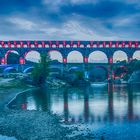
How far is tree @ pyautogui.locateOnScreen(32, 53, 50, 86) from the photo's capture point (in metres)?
96.3

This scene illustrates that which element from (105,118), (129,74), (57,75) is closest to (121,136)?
(105,118)

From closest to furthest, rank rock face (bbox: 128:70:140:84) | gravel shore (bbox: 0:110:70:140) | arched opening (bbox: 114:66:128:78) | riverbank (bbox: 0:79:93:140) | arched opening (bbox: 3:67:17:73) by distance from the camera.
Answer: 1. riverbank (bbox: 0:79:93:140)
2. gravel shore (bbox: 0:110:70:140)
3. arched opening (bbox: 3:67:17:73)
4. rock face (bbox: 128:70:140:84)
5. arched opening (bbox: 114:66:128:78)

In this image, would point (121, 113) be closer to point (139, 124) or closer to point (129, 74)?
point (139, 124)

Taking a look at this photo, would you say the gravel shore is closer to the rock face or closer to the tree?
the tree

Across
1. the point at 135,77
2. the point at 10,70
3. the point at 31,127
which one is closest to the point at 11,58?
the point at 10,70

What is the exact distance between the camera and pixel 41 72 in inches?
3888

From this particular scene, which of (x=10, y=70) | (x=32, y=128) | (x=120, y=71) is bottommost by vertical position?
(x=32, y=128)

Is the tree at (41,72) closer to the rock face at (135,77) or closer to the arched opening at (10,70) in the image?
the arched opening at (10,70)

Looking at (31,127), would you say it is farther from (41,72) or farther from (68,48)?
(68,48)

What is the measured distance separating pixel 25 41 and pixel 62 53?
17133mm

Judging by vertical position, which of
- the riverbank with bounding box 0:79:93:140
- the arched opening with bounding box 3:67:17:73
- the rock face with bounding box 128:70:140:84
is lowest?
the riverbank with bounding box 0:79:93:140

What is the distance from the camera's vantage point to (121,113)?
3959 cm

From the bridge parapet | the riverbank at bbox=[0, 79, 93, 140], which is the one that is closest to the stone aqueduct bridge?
the bridge parapet

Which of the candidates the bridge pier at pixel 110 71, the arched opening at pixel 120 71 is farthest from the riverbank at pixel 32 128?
the arched opening at pixel 120 71
